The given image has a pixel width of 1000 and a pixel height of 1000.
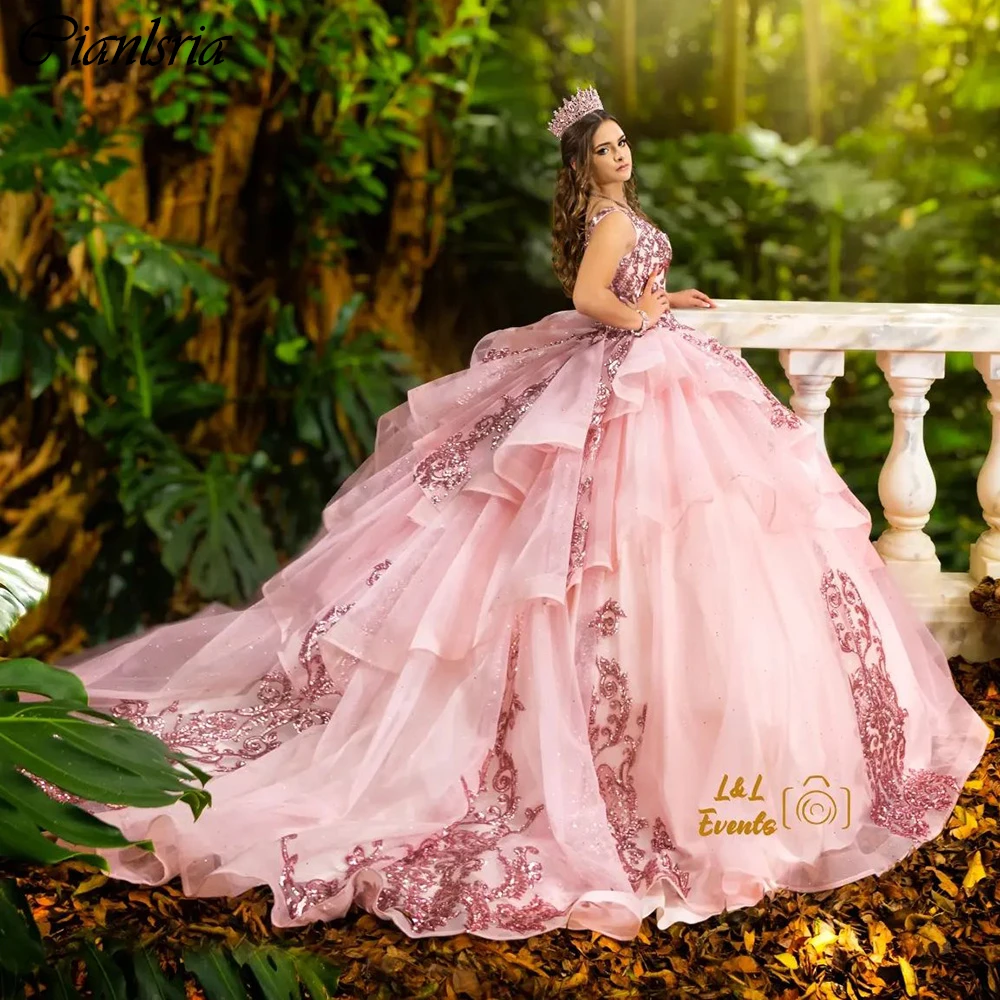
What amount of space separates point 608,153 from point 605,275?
25 cm

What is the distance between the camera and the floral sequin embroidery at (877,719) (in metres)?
2.09

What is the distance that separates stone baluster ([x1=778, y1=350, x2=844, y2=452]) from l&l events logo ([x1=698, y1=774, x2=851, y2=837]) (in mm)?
854

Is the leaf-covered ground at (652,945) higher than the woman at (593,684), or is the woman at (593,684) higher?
the woman at (593,684)

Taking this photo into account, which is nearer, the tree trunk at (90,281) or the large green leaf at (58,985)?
the large green leaf at (58,985)

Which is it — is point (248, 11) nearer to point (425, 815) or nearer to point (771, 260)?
point (771, 260)

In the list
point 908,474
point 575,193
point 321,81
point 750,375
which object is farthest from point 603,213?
point 321,81

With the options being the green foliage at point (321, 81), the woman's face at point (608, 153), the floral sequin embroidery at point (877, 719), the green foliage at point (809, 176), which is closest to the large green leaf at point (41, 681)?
the floral sequin embroidery at point (877, 719)

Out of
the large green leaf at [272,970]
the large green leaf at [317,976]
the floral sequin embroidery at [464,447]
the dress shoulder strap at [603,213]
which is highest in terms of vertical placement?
the dress shoulder strap at [603,213]

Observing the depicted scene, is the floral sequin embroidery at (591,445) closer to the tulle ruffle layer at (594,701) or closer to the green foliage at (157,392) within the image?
the tulle ruffle layer at (594,701)

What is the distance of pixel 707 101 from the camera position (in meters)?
4.96

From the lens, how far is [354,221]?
4609 millimetres

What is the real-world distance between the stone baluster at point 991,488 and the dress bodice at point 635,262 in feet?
2.67

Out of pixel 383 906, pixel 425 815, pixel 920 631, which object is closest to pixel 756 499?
pixel 920 631

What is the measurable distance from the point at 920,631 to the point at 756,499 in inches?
22.4
